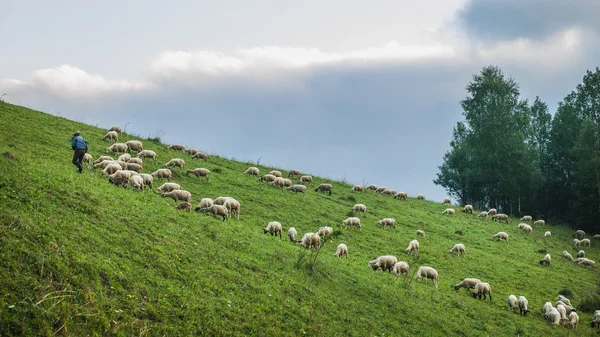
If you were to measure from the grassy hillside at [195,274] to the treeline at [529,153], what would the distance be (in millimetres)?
35388

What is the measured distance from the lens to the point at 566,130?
78.2m

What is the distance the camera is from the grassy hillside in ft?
46.2

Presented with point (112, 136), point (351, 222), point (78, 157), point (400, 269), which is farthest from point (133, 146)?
point (400, 269)

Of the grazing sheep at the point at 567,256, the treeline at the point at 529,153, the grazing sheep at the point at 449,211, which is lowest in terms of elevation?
the grazing sheep at the point at 567,256

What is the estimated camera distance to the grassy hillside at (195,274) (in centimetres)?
1409

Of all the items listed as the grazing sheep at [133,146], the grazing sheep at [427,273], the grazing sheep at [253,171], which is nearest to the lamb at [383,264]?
the grazing sheep at [427,273]

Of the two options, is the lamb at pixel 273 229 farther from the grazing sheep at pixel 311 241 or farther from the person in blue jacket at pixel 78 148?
the person in blue jacket at pixel 78 148

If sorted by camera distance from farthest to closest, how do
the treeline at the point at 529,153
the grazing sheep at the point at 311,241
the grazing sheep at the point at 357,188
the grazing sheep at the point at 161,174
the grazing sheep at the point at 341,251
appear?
the treeline at the point at 529,153 < the grazing sheep at the point at 357,188 < the grazing sheep at the point at 161,174 < the grazing sheep at the point at 341,251 < the grazing sheep at the point at 311,241

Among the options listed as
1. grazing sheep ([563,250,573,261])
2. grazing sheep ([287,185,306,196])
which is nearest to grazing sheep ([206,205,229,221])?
grazing sheep ([287,185,306,196])

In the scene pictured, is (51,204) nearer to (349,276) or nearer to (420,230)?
(349,276)

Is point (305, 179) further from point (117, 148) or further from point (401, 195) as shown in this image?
point (117, 148)

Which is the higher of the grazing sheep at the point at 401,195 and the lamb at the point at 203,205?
the grazing sheep at the point at 401,195

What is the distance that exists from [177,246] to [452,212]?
4542cm

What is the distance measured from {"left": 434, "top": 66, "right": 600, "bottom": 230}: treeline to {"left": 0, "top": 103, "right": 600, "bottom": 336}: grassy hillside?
35388mm
